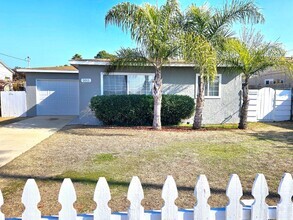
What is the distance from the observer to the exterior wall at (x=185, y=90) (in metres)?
11.6

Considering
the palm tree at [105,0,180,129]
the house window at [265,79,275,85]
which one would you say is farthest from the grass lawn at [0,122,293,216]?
the house window at [265,79,275,85]

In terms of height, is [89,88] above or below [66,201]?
above

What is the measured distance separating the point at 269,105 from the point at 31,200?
13.9 metres

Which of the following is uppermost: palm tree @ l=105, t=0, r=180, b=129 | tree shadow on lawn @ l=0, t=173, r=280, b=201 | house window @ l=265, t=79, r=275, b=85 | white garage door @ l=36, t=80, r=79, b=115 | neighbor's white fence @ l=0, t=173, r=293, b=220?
palm tree @ l=105, t=0, r=180, b=129

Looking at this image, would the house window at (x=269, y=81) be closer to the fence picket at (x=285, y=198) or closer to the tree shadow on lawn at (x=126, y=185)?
the tree shadow on lawn at (x=126, y=185)

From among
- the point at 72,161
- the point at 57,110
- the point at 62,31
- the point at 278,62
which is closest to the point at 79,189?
the point at 72,161

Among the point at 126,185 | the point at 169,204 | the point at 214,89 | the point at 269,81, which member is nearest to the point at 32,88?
the point at 214,89

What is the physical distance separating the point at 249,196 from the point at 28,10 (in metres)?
15.8

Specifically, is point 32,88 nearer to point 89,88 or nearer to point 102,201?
point 89,88

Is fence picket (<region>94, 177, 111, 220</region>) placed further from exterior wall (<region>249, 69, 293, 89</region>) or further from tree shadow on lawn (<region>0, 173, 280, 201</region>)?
Answer: exterior wall (<region>249, 69, 293, 89</region>)

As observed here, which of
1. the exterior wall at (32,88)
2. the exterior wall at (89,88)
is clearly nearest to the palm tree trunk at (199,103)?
the exterior wall at (89,88)

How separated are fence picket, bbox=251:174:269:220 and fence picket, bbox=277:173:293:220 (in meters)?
0.13

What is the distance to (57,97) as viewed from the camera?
54.3ft

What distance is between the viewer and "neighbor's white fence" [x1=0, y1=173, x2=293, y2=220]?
1.73 metres
